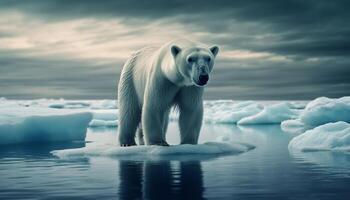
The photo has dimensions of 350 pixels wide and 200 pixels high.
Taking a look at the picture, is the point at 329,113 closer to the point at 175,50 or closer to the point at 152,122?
the point at 152,122

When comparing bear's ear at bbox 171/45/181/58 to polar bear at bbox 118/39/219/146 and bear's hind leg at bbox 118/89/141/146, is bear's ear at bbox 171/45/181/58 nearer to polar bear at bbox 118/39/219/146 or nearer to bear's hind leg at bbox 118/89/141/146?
polar bear at bbox 118/39/219/146

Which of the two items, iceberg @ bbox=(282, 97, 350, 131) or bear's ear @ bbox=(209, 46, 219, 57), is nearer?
bear's ear @ bbox=(209, 46, 219, 57)

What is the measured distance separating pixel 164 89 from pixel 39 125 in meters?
9.53

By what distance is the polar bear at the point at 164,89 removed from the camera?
9.47 m

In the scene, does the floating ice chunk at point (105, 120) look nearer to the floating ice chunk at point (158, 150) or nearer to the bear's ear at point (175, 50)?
the floating ice chunk at point (158, 150)

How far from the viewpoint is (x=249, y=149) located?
41.2ft

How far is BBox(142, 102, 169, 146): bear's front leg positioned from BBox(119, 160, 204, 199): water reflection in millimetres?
942

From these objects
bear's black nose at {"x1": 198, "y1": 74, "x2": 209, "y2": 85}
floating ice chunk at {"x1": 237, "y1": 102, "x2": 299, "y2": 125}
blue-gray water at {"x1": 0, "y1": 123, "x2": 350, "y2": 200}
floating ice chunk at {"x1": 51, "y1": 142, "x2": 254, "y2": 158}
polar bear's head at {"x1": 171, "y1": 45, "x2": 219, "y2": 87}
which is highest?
polar bear's head at {"x1": 171, "y1": 45, "x2": 219, "y2": 87}

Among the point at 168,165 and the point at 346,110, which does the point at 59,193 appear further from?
the point at 346,110

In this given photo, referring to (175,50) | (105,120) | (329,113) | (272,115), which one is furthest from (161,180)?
(105,120)

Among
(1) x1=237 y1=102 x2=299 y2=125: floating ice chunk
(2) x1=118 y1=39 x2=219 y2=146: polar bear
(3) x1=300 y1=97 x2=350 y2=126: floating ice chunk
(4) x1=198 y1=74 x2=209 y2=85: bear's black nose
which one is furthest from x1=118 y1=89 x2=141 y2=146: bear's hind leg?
(1) x1=237 y1=102 x2=299 y2=125: floating ice chunk

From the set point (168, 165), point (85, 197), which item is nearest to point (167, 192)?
point (85, 197)

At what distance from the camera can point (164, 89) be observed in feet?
33.6

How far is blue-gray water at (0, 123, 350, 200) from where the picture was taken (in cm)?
634
